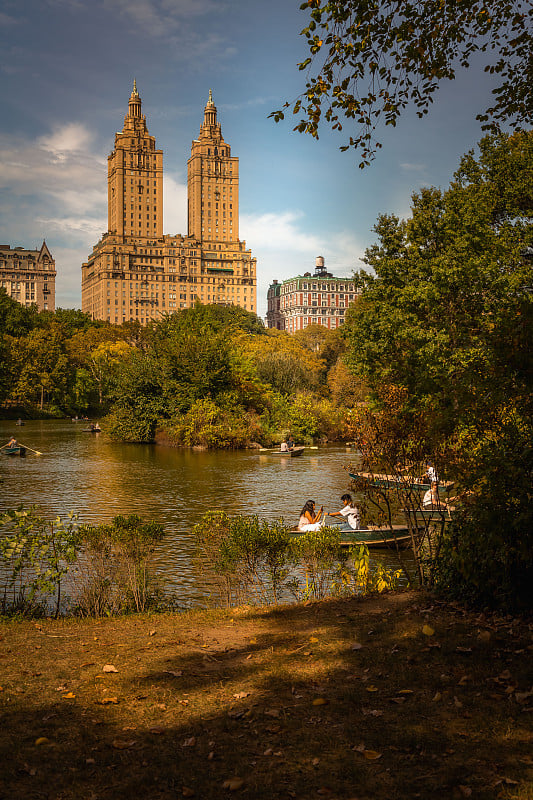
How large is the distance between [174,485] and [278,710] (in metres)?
23.8

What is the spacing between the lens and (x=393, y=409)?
37.0 feet

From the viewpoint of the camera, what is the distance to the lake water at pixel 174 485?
19.8m

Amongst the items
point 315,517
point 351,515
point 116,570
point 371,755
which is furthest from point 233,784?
point 351,515

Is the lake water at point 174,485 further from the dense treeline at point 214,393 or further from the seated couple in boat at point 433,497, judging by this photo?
the dense treeline at point 214,393

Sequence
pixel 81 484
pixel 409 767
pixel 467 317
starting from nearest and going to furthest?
pixel 409 767 → pixel 467 317 → pixel 81 484

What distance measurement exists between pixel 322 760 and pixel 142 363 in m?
49.1

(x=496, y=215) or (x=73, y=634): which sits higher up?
(x=496, y=215)

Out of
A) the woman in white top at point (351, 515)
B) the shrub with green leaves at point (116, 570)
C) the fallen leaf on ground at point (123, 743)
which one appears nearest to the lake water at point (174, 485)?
the woman in white top at point (351, 515)

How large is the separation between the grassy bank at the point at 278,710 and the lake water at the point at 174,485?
5078 mm

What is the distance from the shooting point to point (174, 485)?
29.0m

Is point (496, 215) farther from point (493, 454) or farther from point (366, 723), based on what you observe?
point (366, 723)

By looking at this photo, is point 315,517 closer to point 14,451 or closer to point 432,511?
point 432,511

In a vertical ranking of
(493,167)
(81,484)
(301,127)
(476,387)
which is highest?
(493,167)

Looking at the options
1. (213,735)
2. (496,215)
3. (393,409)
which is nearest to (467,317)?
(496,215)
